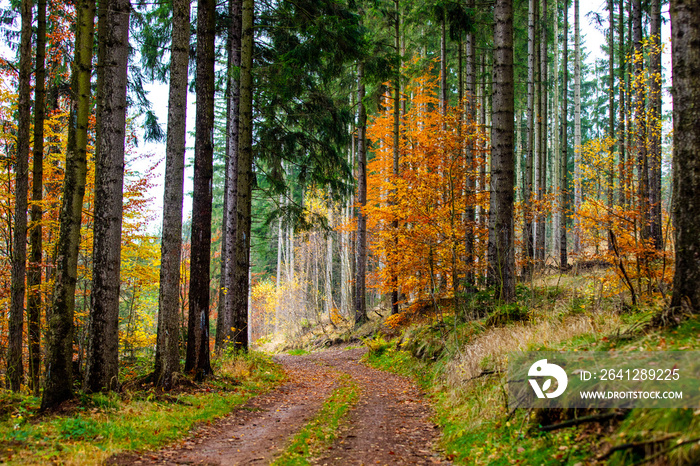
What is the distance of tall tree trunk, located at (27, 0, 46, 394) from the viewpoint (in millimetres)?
8492

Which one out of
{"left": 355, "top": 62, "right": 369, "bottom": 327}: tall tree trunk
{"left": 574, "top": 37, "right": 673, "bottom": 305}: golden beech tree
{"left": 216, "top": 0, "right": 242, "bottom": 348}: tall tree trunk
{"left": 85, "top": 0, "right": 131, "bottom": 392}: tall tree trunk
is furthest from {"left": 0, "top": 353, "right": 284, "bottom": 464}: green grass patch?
{"left": 355, "top": 62, "right": 369, "bottom": 327}: tall tree trunk

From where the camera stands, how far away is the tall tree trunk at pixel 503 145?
8.46m

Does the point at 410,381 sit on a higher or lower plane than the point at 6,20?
lower

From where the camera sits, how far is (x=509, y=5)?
8.66 m

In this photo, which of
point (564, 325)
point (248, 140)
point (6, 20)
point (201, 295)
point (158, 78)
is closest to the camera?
point (564, 325)

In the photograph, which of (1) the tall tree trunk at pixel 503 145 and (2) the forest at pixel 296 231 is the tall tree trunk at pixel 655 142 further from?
(1) the tall tree trunk at pixel 503 145

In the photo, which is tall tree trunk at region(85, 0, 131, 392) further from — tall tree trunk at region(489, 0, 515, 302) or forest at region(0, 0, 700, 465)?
tall tree trunk at region(489, 0, 515, 302)

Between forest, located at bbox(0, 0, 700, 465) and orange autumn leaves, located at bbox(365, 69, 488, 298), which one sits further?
orange autumn leaves, located at bbox(365, 69, 488, 298)

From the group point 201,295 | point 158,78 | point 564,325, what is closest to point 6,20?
point 158,78

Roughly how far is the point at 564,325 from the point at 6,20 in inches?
607

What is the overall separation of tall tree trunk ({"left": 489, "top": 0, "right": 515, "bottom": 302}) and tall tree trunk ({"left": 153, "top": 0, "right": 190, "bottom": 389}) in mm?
6231

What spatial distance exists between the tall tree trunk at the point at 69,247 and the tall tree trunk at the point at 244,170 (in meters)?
4.23

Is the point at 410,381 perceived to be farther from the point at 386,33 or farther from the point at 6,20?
the point at 386,33

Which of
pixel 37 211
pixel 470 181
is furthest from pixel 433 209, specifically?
pixel 37 211
